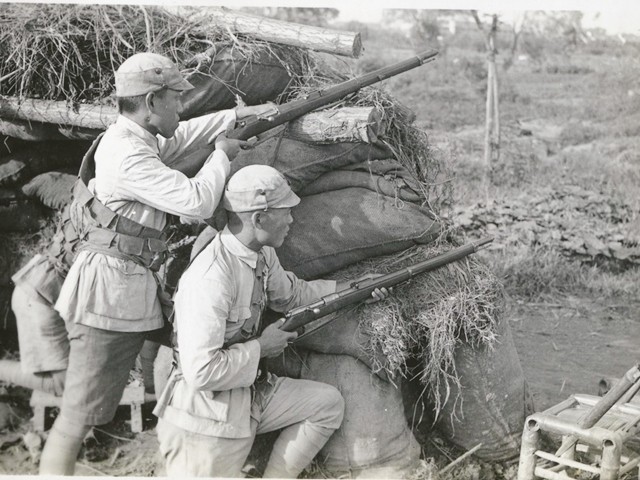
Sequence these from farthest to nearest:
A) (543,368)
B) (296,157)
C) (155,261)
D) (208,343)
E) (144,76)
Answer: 1. (543,368)
2. (296,157)
3. (155,261)
4. (144,76)
5. (208,343)

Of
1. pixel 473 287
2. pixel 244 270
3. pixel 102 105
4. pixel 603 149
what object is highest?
pixel 102 105

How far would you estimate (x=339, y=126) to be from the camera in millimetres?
4234

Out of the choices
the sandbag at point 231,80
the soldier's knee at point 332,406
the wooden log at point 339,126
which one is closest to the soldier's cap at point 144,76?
the sandbag at point 231,80

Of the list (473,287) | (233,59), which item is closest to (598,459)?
(473,287)

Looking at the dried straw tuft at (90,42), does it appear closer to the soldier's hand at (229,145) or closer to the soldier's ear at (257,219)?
the soldier's hand at (229,145)

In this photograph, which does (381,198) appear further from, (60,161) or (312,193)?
(60,161)

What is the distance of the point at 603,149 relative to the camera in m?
9.17

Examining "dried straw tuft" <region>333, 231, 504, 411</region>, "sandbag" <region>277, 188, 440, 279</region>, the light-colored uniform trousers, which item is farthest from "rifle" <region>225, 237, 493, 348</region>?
the light-colored uniform trousers

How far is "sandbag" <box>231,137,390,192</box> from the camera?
4.36 meters

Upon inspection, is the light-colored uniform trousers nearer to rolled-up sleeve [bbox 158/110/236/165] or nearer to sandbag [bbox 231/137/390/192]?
sandbag [bbox 231/137/390/192]

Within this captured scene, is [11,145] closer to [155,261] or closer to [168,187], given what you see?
[155,261]

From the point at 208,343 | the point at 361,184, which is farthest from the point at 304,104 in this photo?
the point at 208,343

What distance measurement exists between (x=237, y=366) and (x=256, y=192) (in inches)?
33.0

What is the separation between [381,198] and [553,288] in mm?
3397
